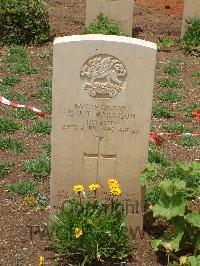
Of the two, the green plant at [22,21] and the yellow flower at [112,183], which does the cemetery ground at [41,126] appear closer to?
the green plant at [22,21]

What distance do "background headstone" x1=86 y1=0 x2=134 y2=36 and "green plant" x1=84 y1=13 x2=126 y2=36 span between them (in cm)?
11

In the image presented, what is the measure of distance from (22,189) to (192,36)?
5449 millimetres

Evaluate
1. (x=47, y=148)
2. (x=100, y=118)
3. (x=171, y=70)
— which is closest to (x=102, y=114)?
(x=100, y=118)

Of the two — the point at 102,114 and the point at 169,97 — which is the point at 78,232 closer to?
the point at 102,114

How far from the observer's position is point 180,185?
15.5 ft

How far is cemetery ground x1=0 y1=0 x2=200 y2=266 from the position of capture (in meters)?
5.26

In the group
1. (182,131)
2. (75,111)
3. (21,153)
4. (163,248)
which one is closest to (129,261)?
(163,248)

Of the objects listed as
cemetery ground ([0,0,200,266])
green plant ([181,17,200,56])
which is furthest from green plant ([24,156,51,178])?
green plant ([181,17,200,56])

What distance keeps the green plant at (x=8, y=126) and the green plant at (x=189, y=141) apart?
1.85 m

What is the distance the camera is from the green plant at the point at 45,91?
26.9ft

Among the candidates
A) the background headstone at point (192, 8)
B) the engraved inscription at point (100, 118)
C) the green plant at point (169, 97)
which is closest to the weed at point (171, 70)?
the green plant at point (169, 97)

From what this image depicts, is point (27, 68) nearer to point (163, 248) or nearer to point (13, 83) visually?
point (13, 83)

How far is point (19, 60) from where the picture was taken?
939cm

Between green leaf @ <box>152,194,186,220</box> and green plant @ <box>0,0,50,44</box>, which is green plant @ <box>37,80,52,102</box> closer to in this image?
green plant @ <box>0,0,50,44</box>
